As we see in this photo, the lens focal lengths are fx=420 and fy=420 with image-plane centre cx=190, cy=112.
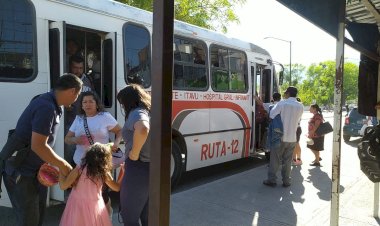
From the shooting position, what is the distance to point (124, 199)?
12.0ft

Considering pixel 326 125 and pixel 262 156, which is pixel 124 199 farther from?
pixel 262 156

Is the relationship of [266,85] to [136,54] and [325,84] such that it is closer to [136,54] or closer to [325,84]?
[136,54]

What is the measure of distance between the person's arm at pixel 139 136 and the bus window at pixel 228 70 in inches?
177

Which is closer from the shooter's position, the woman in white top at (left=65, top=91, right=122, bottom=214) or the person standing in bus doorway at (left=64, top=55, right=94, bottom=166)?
the woman in white top at (left=65, top=91, right=122, bottom=214)

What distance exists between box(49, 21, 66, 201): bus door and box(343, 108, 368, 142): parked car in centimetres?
Result: 1264

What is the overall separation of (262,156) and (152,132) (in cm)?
910

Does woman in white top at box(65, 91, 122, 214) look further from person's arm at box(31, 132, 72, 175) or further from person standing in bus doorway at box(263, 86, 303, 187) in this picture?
person standing in bus doorway at box(263, 86, 303, 187)

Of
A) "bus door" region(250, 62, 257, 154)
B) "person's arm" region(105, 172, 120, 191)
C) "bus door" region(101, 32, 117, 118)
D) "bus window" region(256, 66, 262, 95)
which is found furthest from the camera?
"bus window" region(256, 66, 262, 95)

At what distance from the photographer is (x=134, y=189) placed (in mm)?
3619

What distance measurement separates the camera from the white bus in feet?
15.8

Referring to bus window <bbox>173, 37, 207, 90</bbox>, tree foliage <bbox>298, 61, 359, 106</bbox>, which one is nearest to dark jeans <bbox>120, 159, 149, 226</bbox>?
bus window <bbox>173, 37, 207, 90</bbox>

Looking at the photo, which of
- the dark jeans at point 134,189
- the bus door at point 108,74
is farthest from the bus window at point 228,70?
the dark jeans at point 134,189

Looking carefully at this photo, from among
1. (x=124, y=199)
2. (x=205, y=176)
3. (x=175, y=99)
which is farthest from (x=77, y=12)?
(x=205, y=176)

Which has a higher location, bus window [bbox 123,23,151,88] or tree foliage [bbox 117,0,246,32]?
tree foliage [bbox 117,0,246,32]
